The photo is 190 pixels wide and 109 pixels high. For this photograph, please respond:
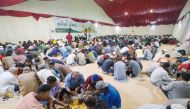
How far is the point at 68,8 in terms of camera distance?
18891mm

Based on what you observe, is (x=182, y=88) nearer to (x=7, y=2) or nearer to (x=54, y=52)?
(x=54, y=52)

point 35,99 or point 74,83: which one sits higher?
point 35,99

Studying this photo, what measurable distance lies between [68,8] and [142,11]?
9.22 m

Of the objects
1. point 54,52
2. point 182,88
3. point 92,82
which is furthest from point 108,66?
point 54,52

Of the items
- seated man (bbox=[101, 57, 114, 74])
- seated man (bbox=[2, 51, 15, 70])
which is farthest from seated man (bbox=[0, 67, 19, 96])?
seated man (bbox=[101, 57, 114, 74])

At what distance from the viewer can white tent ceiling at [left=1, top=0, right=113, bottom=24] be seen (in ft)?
50.4

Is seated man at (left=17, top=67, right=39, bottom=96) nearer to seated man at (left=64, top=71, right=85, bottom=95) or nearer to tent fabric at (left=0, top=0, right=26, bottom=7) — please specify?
seated man at (left=64, top=71, right=85, bottom=95)

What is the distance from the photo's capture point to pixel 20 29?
14312 millimetres

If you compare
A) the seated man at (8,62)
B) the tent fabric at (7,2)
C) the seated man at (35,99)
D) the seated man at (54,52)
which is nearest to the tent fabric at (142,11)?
the tent fabric at (7,2)

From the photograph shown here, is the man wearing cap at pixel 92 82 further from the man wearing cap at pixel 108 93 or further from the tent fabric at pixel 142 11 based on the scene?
the tent fabric at pixel 142 11

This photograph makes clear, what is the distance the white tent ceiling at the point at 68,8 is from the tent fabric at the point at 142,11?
3.59ft

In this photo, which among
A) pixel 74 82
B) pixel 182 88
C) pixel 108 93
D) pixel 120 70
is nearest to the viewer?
pixel 108 93

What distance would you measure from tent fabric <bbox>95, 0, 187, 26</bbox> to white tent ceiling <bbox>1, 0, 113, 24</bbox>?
1094 mm

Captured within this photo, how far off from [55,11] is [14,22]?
4.40m
